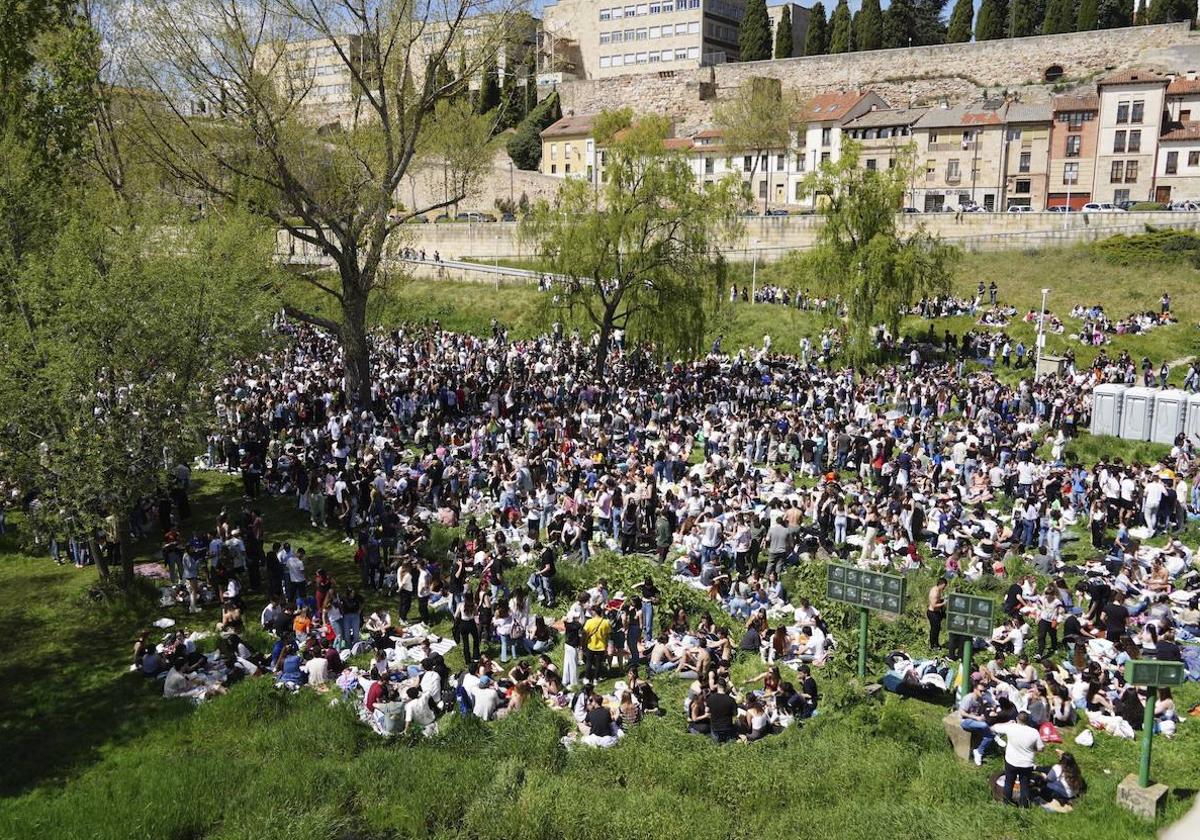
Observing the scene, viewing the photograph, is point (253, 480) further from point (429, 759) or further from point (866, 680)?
point (866, 680)

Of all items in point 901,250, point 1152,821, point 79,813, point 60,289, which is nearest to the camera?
point 1152,821

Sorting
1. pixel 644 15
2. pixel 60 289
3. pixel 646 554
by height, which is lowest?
pixel 646 554

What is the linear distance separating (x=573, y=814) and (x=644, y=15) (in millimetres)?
99647

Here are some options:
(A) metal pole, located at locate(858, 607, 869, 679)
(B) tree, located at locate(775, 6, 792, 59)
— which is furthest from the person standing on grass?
(B) tree, located at locate(775, 6, 792, 59)

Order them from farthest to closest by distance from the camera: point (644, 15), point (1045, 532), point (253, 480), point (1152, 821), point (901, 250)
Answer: point (644, 15)
point (901, 250)
point (253, 480)
point (1045, 532)
point (1152, 821)

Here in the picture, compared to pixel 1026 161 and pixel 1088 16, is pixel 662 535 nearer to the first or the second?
pixel 1026 161

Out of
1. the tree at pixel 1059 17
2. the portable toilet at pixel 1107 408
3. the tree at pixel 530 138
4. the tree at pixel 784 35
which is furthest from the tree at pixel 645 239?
the tree at pixel 784 35

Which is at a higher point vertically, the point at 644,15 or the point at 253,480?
A: the point at 644,15

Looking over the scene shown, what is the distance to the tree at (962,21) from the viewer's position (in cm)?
8256

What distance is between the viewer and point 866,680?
13602 millimetres

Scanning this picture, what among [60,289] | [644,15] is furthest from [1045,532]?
[644,15]

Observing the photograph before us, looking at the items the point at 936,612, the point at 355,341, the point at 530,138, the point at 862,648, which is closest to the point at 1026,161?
the point at 530,138

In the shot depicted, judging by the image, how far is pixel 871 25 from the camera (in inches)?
3342

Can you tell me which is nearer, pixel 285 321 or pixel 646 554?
pixel 646 554
